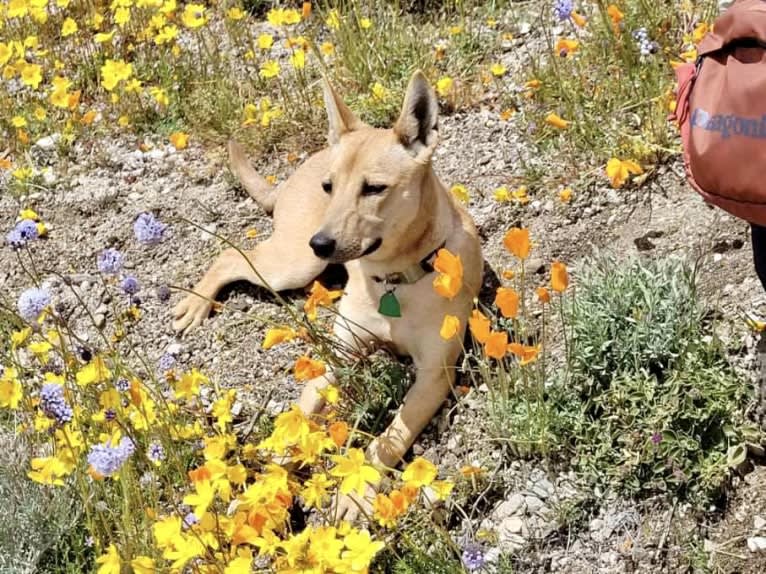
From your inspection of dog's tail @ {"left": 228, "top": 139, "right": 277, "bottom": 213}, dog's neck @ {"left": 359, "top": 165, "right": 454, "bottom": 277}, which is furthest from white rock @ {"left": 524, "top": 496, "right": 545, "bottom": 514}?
dog's tail @ {"left": 228, "top": 139, "right": 277, "bottom": 213}

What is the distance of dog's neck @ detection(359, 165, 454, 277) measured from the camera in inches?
154

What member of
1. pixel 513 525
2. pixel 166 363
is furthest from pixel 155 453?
pixel 513 525

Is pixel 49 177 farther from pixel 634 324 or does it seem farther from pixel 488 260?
pixel 634 324

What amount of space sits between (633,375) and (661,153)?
1528 millimetres

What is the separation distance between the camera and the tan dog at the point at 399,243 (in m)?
3.74

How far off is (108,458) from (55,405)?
35 centimetres

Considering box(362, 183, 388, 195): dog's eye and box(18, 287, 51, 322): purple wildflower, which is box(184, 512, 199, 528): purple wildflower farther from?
box(362, 183, 388, 195): dog's eye

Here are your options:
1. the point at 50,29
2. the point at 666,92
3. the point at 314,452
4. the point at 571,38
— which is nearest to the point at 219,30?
the point at 50,29

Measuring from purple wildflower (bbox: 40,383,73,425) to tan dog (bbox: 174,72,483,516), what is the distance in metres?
1.02

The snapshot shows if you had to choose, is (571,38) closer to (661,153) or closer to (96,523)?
(661,153)

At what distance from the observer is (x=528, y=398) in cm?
336

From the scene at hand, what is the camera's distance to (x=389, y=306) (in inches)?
151

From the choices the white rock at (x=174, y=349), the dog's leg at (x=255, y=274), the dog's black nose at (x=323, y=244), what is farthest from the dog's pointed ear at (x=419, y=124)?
the white rock at (x=174, y=349)

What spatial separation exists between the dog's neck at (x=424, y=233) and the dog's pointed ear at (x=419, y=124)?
0.29 feet
